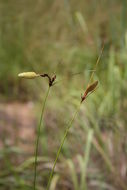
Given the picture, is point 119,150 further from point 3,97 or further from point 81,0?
point 81,0

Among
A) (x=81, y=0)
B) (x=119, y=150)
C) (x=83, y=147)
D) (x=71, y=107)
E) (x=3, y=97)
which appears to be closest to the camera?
(x=119, y=150)

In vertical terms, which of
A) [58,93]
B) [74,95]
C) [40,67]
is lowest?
[74,95]

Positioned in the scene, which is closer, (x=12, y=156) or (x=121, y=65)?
(x=12, y=156)

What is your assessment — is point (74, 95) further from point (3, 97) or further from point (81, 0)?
point (81, 0)

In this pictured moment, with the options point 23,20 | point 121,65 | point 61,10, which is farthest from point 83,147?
point 23,20

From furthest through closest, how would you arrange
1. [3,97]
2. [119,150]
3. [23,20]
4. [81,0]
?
[23,20]
[81,0]
[3,97]
[119,150]

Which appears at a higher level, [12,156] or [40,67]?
[40,67]

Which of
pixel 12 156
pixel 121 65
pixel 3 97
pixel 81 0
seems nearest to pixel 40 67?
pixel 3 97
